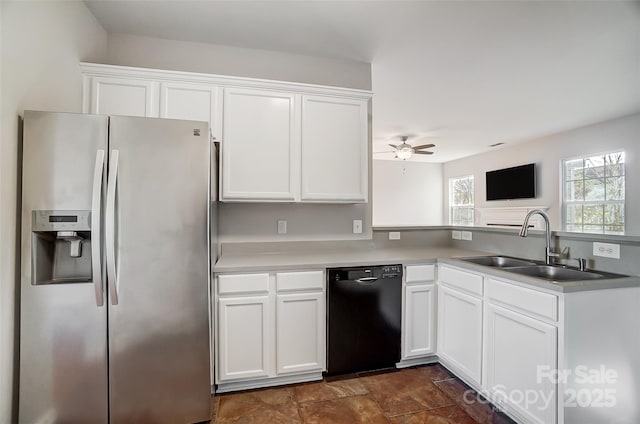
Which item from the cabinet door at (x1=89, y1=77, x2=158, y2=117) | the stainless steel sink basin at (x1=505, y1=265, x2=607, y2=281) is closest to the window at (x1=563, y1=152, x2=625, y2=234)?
the stainless steel sink basin at (x1=505, y1=265, x2=607, y2=281)

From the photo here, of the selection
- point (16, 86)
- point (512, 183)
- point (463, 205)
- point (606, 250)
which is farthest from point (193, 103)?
point (463, 205)

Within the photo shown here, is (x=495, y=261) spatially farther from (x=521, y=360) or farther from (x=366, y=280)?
(x=366, y=280)

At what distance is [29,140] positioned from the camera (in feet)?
4.72

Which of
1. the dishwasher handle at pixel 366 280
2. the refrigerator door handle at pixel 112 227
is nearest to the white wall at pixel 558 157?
the dishwasher handle at pixel 366 280

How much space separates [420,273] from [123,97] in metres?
2.53

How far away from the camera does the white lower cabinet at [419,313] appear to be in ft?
7.47

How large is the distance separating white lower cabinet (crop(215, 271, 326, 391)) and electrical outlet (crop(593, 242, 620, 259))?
1.70 metres

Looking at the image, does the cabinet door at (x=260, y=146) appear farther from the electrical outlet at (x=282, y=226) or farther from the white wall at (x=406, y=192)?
the white wall at (x=406, y=192)

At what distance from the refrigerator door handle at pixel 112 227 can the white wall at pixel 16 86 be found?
418mm

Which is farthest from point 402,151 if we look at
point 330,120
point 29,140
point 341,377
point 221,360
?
point 29,140

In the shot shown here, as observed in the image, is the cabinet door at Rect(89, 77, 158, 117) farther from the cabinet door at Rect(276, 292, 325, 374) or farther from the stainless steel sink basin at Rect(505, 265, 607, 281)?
the stainless steel sink basin at Rect(505, 265, 607, 281)

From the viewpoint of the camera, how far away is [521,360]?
163 centimetres

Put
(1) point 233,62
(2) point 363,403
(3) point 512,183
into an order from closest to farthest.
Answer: (2) point 363,403 → (1) point 233,62 → (3) point 512,183

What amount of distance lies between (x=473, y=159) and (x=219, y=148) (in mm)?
7268
